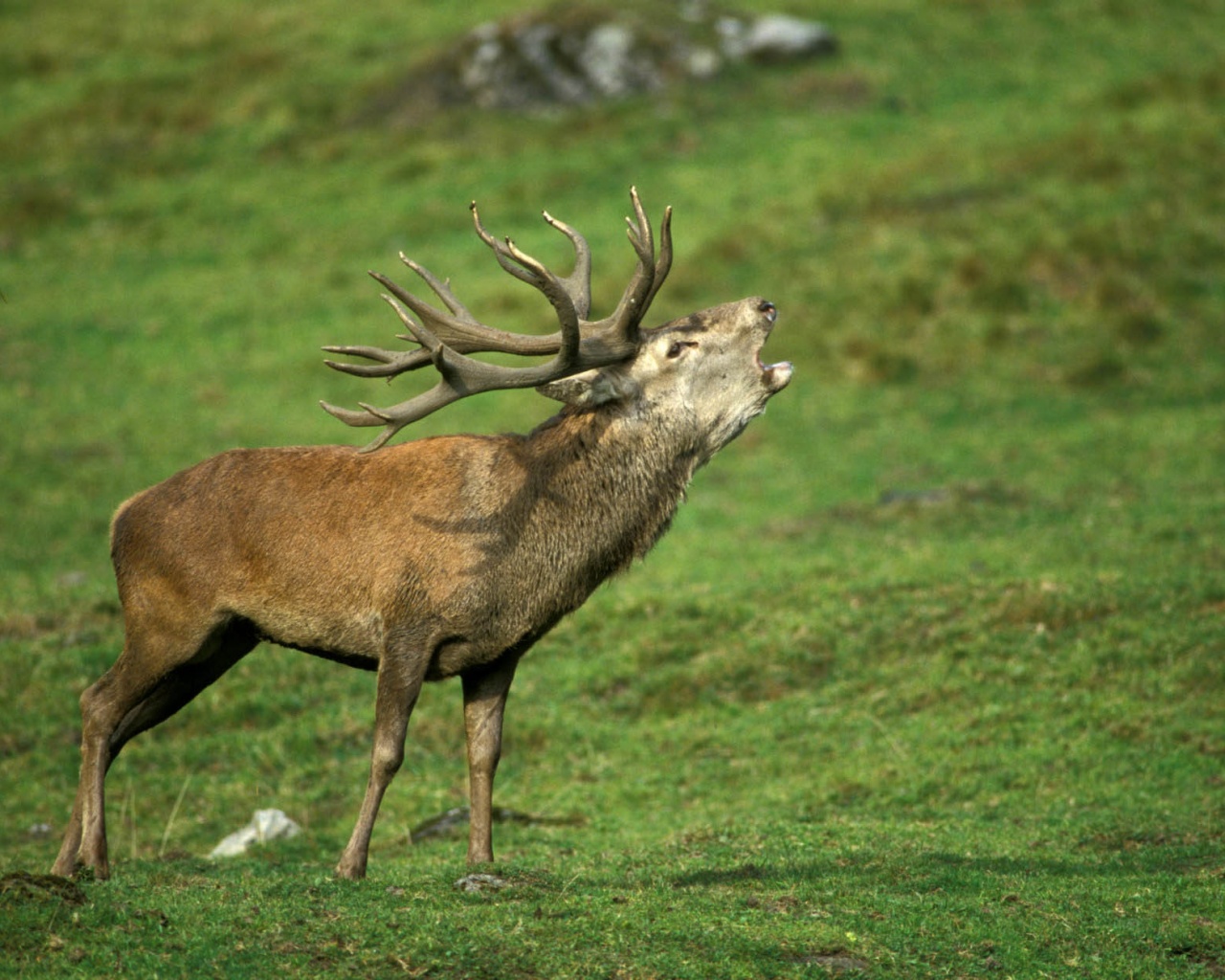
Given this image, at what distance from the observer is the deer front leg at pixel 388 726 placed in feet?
25.8

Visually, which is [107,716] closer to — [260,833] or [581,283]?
[260,833]

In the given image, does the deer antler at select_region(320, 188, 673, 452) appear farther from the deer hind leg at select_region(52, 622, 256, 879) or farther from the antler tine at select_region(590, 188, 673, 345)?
the deer hind leg at select_region(52, 622, 256, 879)

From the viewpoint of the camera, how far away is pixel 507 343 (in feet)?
28.2

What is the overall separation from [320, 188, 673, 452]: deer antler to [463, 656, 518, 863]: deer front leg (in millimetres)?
1413

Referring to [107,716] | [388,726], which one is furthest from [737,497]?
[107,716]

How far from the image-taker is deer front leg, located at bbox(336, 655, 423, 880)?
786cm

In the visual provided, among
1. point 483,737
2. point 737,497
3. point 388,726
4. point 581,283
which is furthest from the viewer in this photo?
point 737,497

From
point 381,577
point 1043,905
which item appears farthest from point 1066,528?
point 381,577

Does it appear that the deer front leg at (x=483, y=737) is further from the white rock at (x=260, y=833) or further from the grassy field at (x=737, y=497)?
the white rock at (x=260, y=833)

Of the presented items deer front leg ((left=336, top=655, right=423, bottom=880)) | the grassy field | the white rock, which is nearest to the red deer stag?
deer front leg ((left=336, top=655, right=423, bottom=880))

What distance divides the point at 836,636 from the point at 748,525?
13.2 feet

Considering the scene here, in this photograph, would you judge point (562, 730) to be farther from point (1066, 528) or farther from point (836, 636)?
point (1066, 528)

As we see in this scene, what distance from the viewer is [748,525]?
17062 millimetres

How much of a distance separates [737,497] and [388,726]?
35.2 ft
